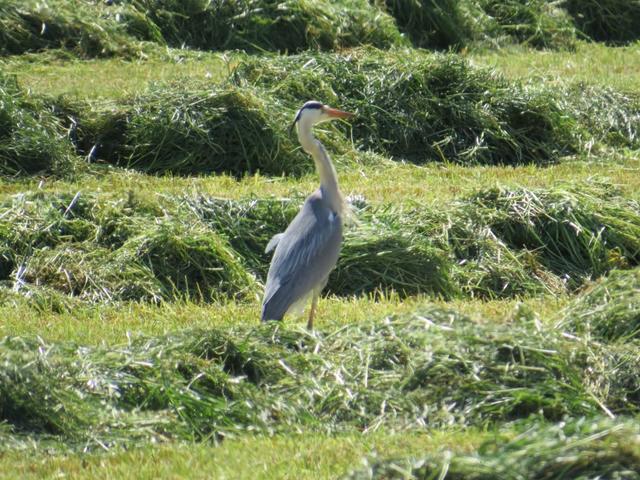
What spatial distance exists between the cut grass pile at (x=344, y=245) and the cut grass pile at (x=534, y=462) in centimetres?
422

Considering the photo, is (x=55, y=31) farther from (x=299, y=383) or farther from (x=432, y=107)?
(x=299, y=383)

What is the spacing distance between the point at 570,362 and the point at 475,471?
2012mm

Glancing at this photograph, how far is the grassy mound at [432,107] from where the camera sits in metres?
13.8

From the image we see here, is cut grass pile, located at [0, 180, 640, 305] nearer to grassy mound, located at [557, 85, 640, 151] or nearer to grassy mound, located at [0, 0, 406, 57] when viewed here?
grassy mound, located at [557, 85, 640, 151]

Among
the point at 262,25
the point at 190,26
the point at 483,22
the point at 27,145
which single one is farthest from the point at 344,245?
the point at 483,22

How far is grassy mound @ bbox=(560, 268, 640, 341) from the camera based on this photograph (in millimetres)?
7984

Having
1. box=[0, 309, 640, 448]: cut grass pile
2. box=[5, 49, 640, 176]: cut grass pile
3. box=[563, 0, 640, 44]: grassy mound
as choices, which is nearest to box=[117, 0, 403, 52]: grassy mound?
box=[5, 49, 640, 176]: cut grass pile

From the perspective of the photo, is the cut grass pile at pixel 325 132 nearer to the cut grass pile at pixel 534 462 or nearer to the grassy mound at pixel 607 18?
the grassy mound at pixel 607 18

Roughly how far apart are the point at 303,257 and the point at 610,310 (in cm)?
198

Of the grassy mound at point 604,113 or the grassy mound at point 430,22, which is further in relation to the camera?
the grassy mound at point 430,22

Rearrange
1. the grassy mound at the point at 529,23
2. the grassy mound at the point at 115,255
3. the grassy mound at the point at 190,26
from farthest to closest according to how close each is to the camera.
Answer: the grassy mound at the point at 529,23
the grassy mound at the point at 190,26
the grassy mound at the point at 115,255

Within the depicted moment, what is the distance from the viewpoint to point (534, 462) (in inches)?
227

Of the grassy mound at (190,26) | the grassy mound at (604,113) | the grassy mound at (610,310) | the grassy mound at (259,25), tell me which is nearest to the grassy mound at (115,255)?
the grassy mound at (610,310)

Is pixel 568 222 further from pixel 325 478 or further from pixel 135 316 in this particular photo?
pixel 325 478
